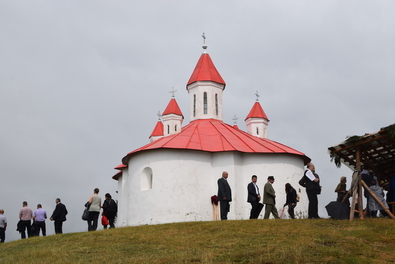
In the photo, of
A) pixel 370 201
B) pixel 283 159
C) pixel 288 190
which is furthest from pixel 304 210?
pixel 370 201

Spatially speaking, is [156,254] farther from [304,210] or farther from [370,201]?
[304,210]

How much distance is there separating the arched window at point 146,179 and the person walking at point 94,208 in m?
6.58

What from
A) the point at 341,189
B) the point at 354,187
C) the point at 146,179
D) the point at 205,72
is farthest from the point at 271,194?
the point at 205,72

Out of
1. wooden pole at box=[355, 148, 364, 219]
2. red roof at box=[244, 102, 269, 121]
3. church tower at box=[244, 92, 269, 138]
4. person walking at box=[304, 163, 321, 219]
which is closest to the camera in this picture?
wooden pole at box=[355, 148, 364, 219]

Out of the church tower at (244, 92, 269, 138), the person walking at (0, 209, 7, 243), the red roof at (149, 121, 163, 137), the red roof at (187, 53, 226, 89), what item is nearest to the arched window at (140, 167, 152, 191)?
the person walking at (0, 209, 7, 243)

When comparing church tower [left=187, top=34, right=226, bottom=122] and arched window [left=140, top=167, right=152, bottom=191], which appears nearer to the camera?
arched window [left=140, top=167, right=152, bottom=191]

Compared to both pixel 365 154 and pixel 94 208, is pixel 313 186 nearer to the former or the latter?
pixel 365 154

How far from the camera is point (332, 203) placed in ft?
57.5

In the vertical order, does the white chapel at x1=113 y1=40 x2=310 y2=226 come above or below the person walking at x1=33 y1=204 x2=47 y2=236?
above

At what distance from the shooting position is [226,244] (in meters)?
13.4

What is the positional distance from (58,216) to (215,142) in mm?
10066

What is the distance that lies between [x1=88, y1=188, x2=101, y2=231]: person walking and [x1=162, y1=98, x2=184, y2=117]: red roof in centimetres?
2252

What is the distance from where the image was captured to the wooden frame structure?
54.9 feet

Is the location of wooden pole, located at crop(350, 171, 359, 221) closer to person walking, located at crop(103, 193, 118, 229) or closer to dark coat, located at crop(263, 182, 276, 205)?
dark coat, located at crop(263, 182, 276, 205)
